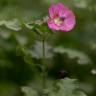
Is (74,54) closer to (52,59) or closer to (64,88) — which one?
(52,59)

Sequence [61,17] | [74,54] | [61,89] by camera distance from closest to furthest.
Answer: [61,89] < [61,17] < [74,54]

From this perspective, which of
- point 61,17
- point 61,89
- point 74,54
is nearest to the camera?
point 61,89

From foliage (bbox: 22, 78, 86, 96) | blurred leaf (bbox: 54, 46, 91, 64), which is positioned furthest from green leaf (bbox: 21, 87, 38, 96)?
blurred leaf (bbox: 54, 46, 91, 64)

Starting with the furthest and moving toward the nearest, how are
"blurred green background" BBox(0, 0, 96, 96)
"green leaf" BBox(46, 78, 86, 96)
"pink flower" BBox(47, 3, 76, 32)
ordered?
1. "blurred green background" BBox(0, 0, 96, 96)
2. "pink flower" BBox(47, 3, 76, 32)
3. "green leaf" BBox(46, 78, 86, 96)

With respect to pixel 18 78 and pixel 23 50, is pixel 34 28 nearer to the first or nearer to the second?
pixel 23 50

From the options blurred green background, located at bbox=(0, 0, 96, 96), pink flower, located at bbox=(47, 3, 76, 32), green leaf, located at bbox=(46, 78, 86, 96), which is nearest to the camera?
green leaf, located at bbox=(46, 78, 86, 96)

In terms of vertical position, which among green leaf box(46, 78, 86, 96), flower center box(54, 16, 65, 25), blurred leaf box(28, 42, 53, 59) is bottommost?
green leaf box(46, 78, 86, 96)

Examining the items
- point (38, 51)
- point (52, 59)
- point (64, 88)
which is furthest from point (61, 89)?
point (52, 59)

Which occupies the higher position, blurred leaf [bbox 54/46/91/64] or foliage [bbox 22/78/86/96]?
blurred leaf [bbox 54/46/91/64]

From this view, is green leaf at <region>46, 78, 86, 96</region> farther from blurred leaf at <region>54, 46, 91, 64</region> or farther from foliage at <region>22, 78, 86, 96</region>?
blurred leaf at <region>54, 46, 91, 64</region>

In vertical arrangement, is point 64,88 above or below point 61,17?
below

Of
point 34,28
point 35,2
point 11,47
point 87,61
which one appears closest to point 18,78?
point 11,47

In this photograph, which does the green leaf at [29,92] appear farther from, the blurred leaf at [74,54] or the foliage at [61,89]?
the blurred leaf at [74,54]
